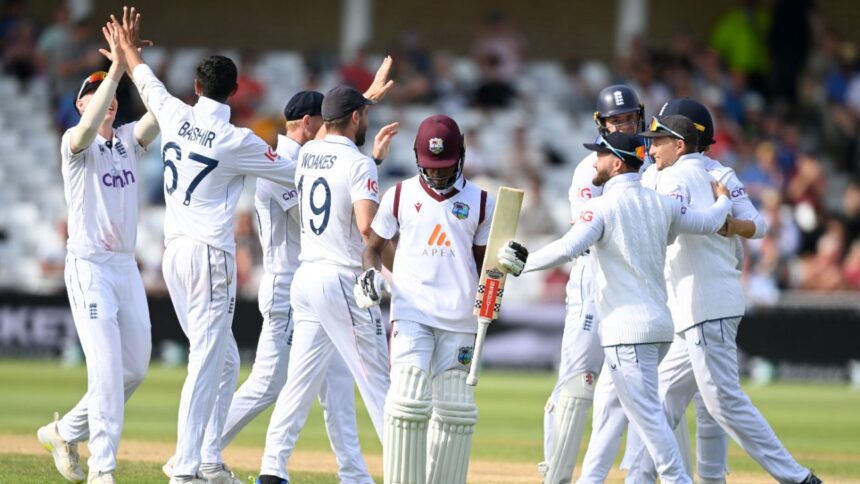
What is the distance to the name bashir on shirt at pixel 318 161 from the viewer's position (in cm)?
874

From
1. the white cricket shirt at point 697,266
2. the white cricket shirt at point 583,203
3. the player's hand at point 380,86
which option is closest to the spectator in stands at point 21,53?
the player's hand at point 380,86

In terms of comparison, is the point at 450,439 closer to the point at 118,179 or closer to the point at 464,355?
the point at 464,355

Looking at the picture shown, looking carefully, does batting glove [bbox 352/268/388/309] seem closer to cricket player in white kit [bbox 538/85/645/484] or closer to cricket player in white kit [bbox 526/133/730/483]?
cricket player in white kit [bbox 526/133/730/483]

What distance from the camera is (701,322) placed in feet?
29.7

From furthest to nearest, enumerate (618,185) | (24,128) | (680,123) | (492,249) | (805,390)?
(24,128) < (805,390) < (680,123) < (618,185) < (492,249)

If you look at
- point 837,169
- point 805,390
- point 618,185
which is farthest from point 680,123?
point 837,169

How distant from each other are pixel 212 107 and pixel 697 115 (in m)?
3.02

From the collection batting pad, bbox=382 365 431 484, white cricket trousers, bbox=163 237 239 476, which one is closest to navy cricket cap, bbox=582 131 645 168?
batting pad, bbox=382 365 431 484

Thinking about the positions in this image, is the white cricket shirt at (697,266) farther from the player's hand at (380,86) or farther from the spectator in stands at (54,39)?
the spectator in stands at (54,39)

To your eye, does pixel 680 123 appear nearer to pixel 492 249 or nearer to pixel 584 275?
pixel 584 275

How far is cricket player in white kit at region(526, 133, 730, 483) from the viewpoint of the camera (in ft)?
27.3

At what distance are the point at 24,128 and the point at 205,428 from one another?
15.8m

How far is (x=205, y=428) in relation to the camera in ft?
29.2

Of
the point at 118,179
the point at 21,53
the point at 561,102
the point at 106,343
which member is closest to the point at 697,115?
the point at 118,179
